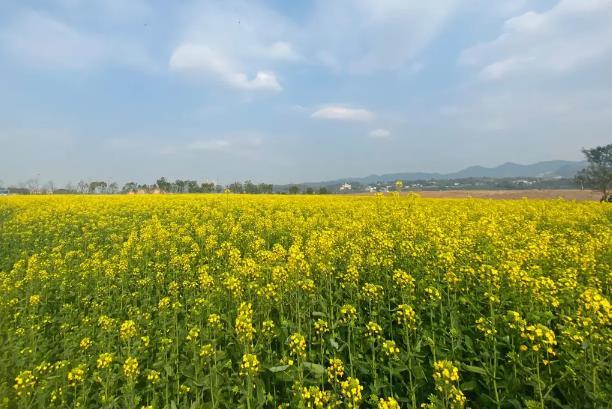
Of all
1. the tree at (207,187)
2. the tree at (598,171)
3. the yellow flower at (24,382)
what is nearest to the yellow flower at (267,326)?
the yellow flower at (24,382)

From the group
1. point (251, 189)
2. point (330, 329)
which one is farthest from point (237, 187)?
point (330, 329)

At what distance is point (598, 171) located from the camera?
2237 inches

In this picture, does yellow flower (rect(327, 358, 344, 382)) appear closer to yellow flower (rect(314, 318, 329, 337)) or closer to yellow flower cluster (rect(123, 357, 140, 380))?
yellow flower (rect(314, 318, 329, 337))

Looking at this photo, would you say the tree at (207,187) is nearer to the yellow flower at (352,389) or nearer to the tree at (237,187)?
the tree at (237,187)

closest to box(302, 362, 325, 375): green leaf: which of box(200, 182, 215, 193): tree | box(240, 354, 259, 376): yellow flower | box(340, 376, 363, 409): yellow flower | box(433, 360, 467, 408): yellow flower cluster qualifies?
box(240, 354, 259, 376): yellow flower

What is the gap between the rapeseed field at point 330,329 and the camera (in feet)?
11.2

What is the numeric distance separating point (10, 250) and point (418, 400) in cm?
1579

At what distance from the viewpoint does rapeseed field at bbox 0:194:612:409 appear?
3424 mm

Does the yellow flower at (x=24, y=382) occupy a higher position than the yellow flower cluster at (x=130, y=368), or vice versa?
the yellow flower cluster at (x=130, y=368)

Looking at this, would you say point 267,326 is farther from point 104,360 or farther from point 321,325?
point 104,360

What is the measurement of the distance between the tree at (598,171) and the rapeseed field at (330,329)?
5492cm

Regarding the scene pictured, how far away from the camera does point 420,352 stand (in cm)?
423

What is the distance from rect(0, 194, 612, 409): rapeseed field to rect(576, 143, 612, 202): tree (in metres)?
54.9

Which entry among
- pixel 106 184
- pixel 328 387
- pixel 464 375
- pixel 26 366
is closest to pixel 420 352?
pixel 464 375
